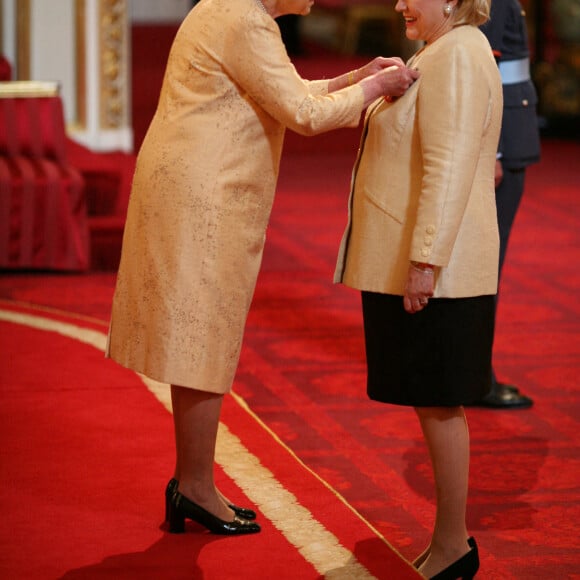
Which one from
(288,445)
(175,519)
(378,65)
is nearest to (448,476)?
(175,519)

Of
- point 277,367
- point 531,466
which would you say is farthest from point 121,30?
point 531,466

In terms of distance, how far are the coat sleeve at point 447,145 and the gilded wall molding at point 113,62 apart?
6.57 metres

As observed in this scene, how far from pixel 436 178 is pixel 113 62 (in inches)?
263

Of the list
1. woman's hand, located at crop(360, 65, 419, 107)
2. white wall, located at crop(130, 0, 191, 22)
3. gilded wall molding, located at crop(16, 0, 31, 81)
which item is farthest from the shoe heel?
white wall, located at crop(130, 0, 191, 22)

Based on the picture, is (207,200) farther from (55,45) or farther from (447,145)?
(55,45)

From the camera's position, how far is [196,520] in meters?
3.26

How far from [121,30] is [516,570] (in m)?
6.65

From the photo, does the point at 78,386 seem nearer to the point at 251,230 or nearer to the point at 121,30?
the point at 251,230

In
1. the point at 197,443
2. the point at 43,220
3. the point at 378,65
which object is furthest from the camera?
the point at 43,220

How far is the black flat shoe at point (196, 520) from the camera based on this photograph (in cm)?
324

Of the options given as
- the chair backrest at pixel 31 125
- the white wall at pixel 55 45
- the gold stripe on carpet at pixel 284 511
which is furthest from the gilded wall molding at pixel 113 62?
the gold stripe on carpet at pixel 284 511

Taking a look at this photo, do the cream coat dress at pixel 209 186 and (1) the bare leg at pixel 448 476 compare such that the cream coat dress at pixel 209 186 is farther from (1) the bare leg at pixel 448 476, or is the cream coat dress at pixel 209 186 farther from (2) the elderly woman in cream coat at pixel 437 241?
(1) the bare leg at pixel 448 476

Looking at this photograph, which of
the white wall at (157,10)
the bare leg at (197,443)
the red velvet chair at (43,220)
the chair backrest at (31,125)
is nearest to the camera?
the bare leg at (197,443)

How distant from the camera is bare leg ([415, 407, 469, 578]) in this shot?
2.97 meters
